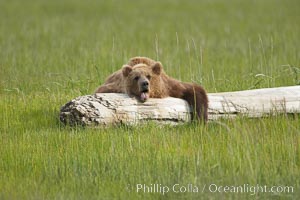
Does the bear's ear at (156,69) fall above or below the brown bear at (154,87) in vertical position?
above

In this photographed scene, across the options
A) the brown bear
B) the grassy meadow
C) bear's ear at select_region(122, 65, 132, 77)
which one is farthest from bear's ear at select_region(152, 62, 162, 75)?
the grassy meadow

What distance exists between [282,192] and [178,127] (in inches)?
99.3

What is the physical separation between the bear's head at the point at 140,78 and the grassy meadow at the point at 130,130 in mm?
491

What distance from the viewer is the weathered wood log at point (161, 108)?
804 cm

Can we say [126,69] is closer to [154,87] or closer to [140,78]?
[140,78]

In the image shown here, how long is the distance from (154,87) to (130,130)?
2.36 feet

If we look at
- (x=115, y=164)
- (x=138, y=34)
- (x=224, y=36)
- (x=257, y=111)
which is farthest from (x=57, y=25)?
(x=115, y=164)

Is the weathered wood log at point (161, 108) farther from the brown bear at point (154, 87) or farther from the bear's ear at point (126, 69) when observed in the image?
the bear's ear at point (126, 69)

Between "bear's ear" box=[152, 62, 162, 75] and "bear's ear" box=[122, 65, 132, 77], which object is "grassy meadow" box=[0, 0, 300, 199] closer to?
"bear's ear" box=[152, 62, 162, 75]

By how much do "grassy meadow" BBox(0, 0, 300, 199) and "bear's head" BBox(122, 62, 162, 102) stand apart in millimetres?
491

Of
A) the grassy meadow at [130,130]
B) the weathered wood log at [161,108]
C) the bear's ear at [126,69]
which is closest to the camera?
the grassy meadow at [130,130]

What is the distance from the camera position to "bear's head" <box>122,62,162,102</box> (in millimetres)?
8297

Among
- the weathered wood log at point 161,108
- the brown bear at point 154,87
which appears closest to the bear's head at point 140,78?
the brown bear at point 154,87

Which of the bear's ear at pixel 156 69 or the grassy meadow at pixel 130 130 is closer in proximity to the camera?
the grassy meadow at pixel 130 130
